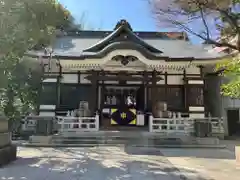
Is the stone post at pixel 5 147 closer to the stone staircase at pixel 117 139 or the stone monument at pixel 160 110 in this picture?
the stone staircase at pixel 117 139

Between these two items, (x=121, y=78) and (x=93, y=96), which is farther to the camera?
(x=121, y=78)

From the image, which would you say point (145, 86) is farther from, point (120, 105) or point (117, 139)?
point (117, 139)

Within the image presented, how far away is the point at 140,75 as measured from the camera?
46.7 feet

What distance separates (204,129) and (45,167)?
23.0 feet

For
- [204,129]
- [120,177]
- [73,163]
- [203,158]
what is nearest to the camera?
[120,177]

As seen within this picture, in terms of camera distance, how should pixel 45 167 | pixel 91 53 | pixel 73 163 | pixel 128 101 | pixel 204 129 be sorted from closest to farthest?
pixel 45 167 < pixel 73 163 < pixel 204 129 < pixel 91 53 < pixel 128 101

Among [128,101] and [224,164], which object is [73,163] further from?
[128,101]

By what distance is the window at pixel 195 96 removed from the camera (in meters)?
14.1

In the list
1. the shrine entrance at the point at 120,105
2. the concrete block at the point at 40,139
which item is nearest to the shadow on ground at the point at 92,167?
the concrete block at the point at 40,139

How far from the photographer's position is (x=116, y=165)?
655cm

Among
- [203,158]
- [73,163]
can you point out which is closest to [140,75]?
[203,158]

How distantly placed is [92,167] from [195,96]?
9.47 metres

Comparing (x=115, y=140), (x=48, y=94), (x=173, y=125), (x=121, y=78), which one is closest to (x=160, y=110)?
(x=173, y=125)

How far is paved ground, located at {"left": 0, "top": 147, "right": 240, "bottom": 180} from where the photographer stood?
545 cm
